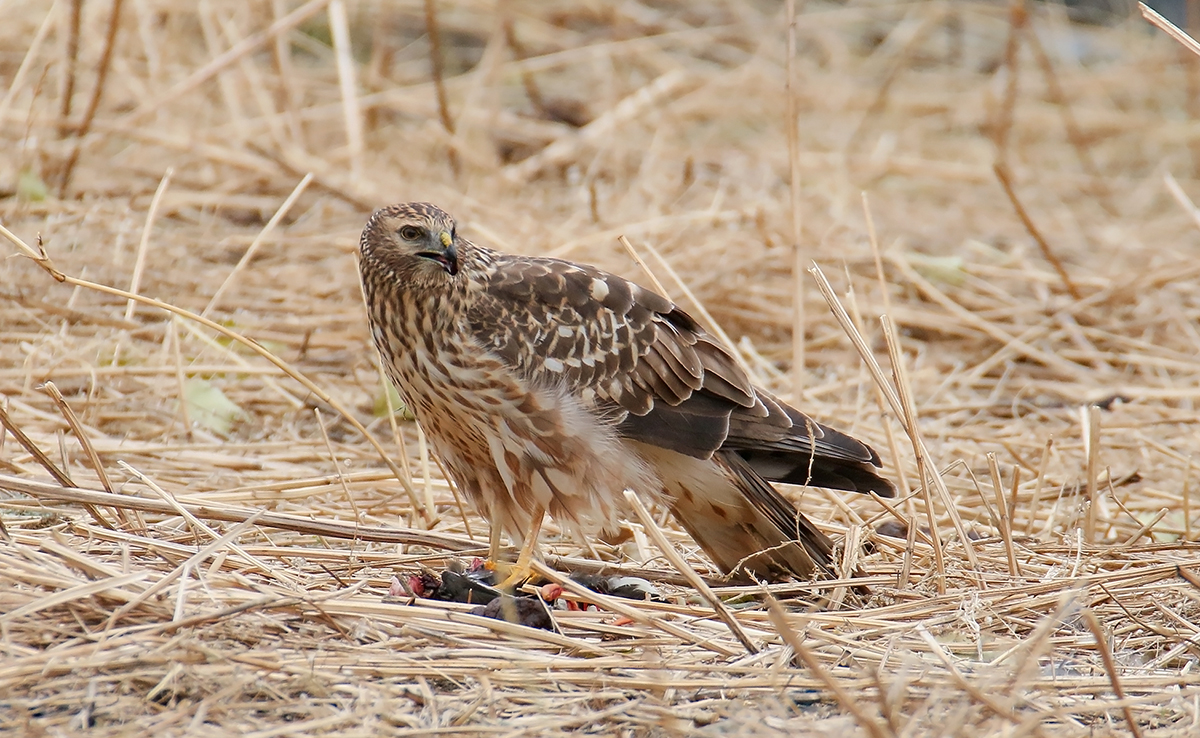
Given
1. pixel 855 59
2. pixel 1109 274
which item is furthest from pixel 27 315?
pixel 855 59

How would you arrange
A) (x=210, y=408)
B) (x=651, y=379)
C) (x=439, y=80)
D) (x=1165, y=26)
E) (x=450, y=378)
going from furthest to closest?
(x=439, y=80), (x=210, y=408), (x=651, y=379), (x=450, y=378), (x=1165, y=26)

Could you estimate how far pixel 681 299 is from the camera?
5.84 meters

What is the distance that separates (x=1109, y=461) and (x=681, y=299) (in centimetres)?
197

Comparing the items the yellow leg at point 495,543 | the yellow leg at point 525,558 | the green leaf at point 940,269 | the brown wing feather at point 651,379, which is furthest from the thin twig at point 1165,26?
the green leaf at point 940,269

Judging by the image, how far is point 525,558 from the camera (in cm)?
354

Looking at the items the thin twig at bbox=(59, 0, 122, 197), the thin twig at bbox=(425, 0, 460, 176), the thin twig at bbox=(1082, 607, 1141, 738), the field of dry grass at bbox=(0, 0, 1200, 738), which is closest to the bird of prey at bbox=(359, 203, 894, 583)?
the field of dry grass at bbox=(0, 0, 1200, 738)

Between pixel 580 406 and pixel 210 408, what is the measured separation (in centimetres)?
186

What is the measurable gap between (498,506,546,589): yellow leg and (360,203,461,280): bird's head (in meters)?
0.74

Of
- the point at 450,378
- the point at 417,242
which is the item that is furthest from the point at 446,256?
the point at 450,378

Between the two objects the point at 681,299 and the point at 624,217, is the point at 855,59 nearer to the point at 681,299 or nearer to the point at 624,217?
the point at 624,217

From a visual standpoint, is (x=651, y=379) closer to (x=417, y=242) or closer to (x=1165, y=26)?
(x=417, y=242)

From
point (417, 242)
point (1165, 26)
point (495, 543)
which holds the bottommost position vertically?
point (495, 543)

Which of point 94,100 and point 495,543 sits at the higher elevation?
point 94,100

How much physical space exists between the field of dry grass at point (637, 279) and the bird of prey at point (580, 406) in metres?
0.21
